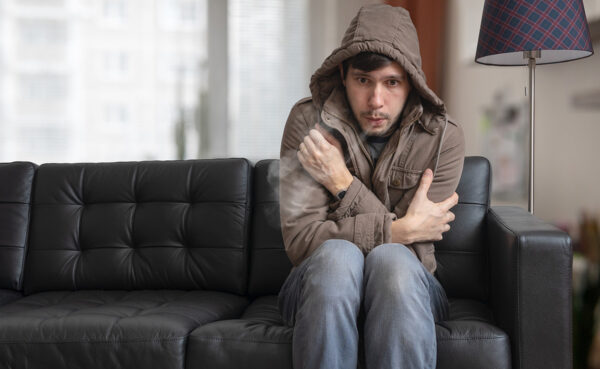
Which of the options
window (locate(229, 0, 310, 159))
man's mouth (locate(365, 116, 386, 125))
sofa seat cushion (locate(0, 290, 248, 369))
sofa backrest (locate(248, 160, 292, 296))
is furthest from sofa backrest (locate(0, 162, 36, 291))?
window (locate(229, 0, 310, 159))

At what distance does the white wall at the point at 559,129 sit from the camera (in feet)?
6.73

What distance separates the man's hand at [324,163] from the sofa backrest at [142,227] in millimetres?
496

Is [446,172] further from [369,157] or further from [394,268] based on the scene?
[394,268]

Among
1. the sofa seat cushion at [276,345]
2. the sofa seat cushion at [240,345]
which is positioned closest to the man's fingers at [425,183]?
the sofa seat cushion at [276,345]

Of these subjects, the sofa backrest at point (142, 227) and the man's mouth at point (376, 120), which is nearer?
the man's mouth at point (376, 120)

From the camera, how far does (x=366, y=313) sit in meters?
1.33

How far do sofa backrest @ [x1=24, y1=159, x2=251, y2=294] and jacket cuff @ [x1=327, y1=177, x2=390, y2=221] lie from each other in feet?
A: 1.77

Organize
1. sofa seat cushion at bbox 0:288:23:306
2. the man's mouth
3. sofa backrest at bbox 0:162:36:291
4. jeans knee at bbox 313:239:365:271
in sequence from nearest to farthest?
jeans knee at bbox 313:239:365:271 < the man's mouth < sofa seat cushion at bbox 0:288:23:306 < sofa backrest at bbox 0:162:36:291

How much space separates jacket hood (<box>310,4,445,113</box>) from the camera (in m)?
1.52

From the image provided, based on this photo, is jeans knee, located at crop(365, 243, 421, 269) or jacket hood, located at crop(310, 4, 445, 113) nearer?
jeans knee, located at crop(365, 243, 421, 269)

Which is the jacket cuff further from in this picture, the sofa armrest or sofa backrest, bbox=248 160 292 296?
sofa backrest, bbox=248 160 292 296

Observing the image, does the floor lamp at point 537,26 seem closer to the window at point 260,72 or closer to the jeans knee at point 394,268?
the jeans knee at point 394,268

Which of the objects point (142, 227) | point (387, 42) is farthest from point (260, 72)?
point (387, 42)

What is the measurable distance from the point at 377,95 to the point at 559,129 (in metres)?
1.06
